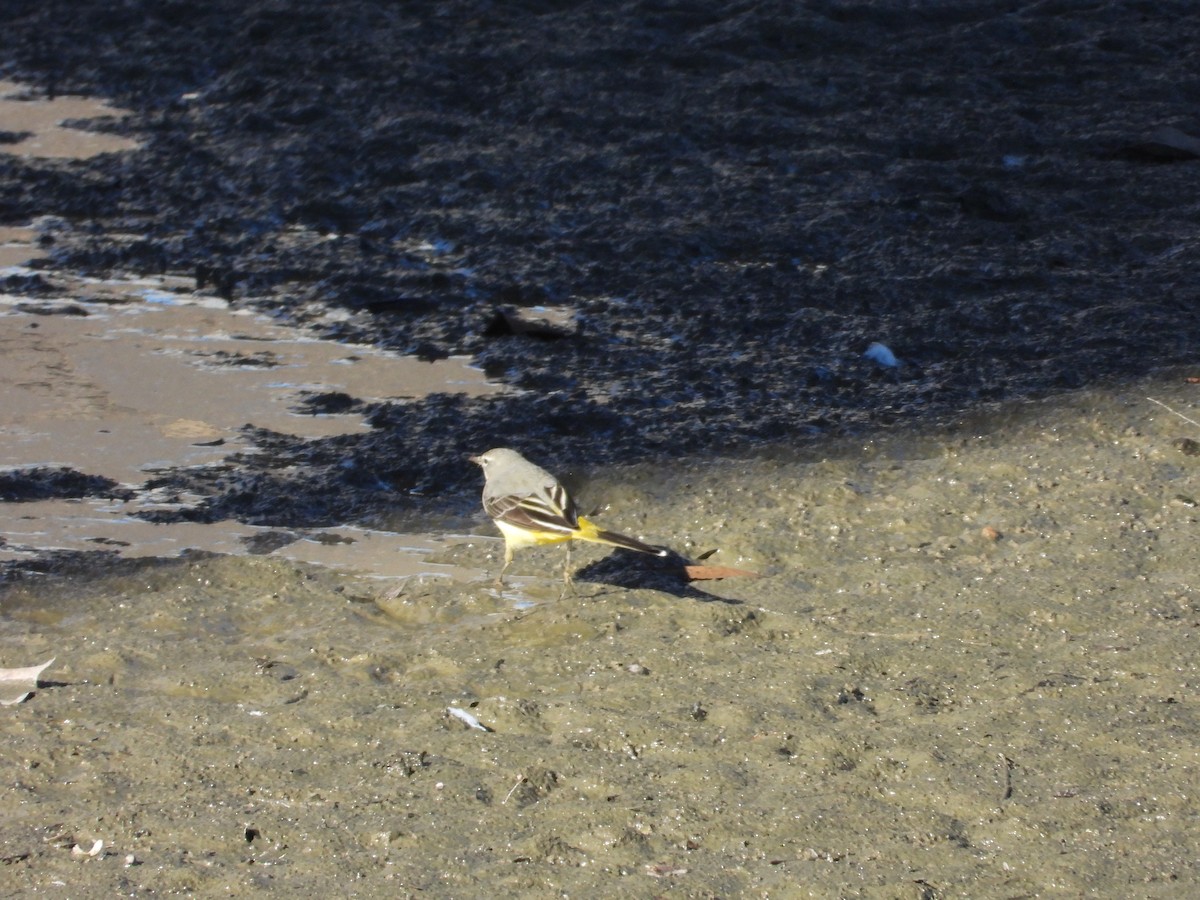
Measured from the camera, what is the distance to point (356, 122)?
326 inches

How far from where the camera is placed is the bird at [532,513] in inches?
168

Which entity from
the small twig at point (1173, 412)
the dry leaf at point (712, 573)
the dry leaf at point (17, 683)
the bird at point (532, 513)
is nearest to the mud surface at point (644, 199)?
the small twig at point (1173, 412)

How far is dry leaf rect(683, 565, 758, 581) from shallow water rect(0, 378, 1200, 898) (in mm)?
34

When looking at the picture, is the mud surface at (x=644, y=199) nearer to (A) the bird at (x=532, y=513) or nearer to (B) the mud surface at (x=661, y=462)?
(B) the mud surface at (x=661, y=462)

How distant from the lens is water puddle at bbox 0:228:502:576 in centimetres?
472

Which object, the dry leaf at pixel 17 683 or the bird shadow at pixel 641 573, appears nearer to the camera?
the dry leaf at pixel 17 683

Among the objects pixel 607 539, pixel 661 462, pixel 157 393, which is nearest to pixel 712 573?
pixel 607 539

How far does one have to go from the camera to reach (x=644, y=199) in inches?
291

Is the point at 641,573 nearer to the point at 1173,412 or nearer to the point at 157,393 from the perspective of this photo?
the point at 1173,412

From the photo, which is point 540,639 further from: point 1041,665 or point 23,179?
point 23,179

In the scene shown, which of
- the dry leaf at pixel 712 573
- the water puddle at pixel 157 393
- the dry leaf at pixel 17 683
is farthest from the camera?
the water puddle at pixel 157 393

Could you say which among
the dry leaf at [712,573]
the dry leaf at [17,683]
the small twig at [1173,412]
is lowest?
the dry leaf at [712,573]

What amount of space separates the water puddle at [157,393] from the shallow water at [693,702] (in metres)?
0.24

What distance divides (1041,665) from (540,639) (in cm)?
135
